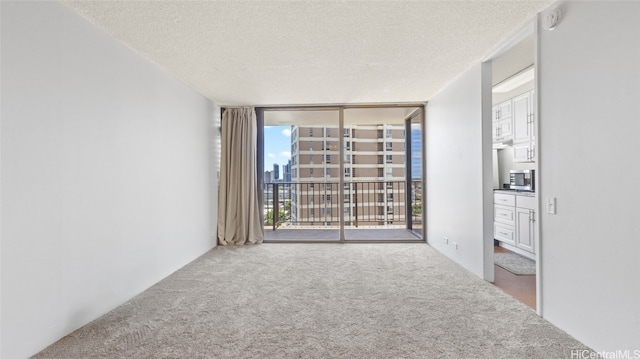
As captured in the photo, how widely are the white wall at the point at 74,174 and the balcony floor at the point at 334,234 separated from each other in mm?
2225

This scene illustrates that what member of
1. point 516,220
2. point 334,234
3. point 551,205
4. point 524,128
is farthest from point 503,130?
point 334,234

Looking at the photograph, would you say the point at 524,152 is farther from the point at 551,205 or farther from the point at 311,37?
the point at 311,37

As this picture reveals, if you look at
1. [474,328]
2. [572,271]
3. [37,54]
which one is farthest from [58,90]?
[572,271]

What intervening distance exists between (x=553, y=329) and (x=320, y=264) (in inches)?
88.0

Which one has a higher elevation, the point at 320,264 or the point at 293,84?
the point at 293,84

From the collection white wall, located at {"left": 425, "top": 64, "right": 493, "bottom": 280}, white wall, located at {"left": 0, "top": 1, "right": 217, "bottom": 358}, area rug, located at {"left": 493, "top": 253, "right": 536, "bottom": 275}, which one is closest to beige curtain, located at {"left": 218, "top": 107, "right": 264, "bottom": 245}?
white wall, located at {"left": 0, "top": 1, "right": 217, "bottom": 358}

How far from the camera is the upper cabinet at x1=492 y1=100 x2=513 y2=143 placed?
14.3ft

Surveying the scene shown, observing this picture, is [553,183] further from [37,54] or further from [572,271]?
[37,54]

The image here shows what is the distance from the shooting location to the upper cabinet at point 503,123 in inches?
172

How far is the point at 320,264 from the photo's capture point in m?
3.53

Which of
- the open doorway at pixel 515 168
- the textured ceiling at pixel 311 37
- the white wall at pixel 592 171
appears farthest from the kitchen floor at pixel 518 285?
the textured ceiling at pixel 311 37

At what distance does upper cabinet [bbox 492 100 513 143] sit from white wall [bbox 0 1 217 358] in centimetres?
472

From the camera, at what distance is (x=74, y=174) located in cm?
201

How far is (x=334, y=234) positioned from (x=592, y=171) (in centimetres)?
401
